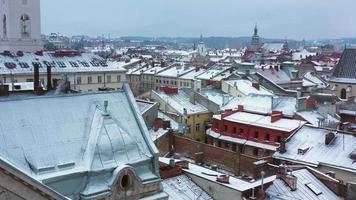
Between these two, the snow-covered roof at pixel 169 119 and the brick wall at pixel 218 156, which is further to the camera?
the snow-covered roof at pixel 169 119

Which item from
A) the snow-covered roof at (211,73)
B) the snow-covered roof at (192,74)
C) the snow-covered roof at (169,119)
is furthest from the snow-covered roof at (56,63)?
the snow-covered roof at (192,74)

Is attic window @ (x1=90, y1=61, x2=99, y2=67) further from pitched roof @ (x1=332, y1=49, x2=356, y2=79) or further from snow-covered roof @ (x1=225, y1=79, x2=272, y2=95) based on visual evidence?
pitched roof @ (x1=332, y1=49, x2=356, y2=79)

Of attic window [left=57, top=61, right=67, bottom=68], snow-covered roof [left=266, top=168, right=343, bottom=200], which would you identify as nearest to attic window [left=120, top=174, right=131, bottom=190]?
snow-covered roof [left=266, top=168, right=343, bottom=200]

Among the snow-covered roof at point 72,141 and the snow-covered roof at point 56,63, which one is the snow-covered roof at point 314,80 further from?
the snow-covered roof at point 72,141

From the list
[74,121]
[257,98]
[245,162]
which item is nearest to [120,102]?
[74,121]

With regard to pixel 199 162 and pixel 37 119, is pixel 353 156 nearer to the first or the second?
pixel 199 162

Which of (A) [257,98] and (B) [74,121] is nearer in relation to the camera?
(B) [74,121]

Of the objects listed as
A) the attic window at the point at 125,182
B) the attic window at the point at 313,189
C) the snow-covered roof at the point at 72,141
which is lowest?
the attic window at the point at 313,189

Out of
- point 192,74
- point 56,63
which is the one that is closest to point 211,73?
point 192,74
